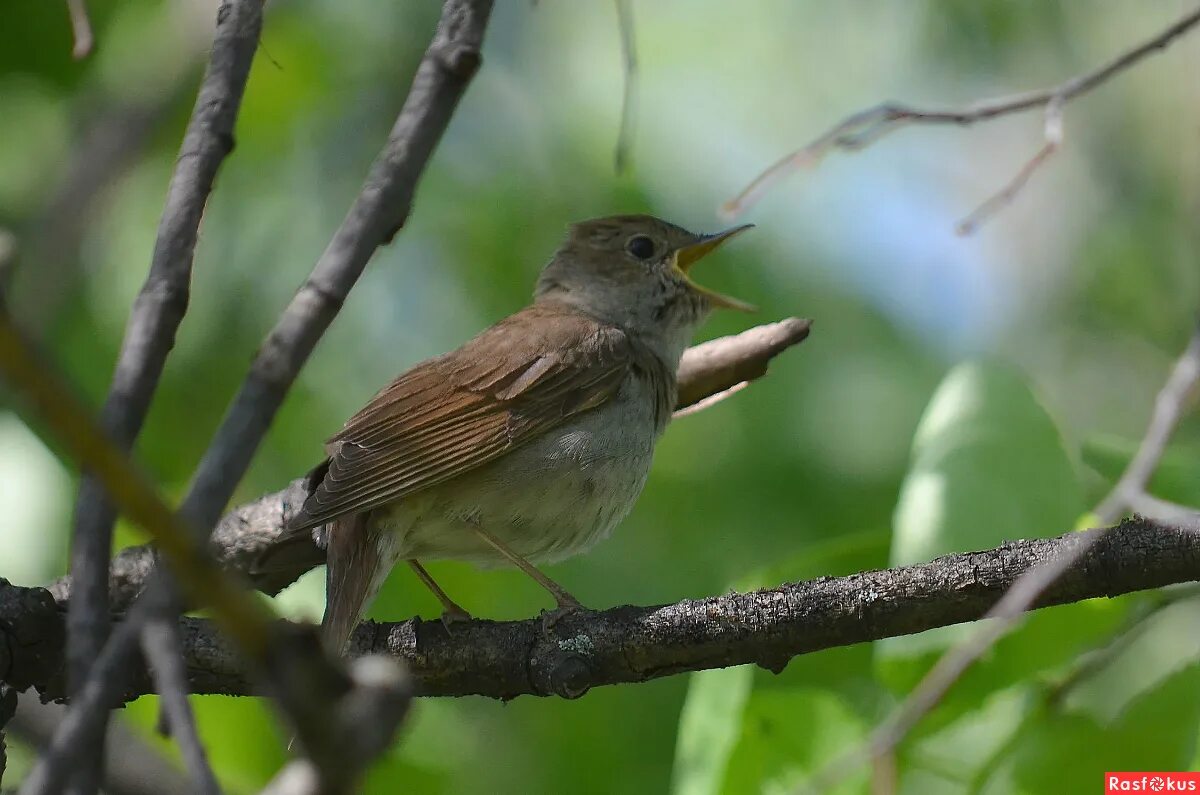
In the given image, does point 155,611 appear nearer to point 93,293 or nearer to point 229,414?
point 229,414

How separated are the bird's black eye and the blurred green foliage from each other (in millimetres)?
818

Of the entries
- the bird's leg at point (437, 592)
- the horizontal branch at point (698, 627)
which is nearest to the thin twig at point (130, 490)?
the horizontal branch at point (698, 627)

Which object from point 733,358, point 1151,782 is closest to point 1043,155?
point 733,358

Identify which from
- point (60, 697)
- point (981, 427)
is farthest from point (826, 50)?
point (60, 697)

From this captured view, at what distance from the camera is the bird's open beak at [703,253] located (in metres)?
5.54

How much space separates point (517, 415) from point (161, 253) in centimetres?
257

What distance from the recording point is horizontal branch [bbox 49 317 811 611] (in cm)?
443

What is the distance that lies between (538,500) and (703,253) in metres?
1.82

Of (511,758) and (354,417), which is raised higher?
(354,417)

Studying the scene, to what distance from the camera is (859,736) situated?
3.70 metres

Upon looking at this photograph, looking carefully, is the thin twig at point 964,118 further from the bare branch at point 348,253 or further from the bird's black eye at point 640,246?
the bird's black eye at point 640,246

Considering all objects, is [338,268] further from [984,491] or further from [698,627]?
[984,491]

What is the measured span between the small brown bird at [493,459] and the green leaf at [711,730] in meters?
0.72

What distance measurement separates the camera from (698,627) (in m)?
3.21
